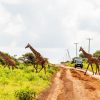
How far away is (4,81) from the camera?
27578mm

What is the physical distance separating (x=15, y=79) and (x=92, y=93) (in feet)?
27.7

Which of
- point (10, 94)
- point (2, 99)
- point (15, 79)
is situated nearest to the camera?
point (2, 99)

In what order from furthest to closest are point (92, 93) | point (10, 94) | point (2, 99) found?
point (92, 93) < point (10, 94) < point (2, 99)

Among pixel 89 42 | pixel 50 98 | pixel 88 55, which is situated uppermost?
pixel 89 42

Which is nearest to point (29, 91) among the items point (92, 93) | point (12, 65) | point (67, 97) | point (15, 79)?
point (67, 97)

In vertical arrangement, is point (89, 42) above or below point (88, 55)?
above

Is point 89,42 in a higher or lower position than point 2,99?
higher

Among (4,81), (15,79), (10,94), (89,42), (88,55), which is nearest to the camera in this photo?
(10,94)

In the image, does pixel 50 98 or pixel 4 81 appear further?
pixel 4 81

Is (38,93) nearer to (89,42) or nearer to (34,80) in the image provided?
(34,80)

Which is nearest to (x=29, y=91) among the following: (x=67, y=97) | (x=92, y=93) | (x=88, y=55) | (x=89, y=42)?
(x=67, y=97)

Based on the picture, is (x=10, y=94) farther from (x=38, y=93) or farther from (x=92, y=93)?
(x=92, y=93)

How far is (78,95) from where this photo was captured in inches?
880

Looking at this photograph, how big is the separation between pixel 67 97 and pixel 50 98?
887 millimetres
